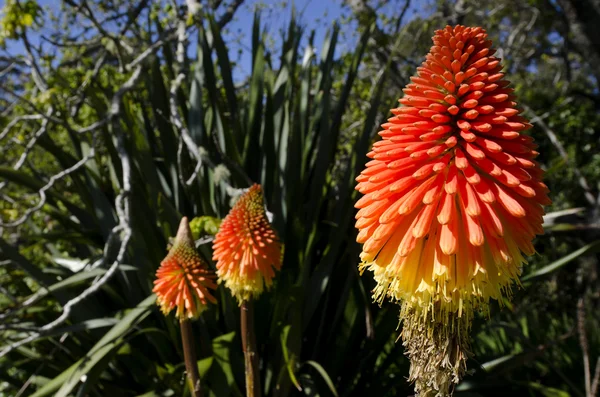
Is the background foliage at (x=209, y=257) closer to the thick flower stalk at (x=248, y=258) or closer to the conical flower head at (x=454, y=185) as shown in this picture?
the thick flower stalk at (x=248, y=258)

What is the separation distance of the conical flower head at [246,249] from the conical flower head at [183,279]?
8cm

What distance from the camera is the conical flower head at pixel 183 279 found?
196 cm

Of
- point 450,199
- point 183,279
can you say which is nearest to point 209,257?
point 183,279

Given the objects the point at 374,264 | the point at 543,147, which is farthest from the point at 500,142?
the point at 543,147

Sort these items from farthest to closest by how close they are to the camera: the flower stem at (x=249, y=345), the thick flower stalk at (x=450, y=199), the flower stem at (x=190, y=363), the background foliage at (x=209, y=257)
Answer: the background foliage at (x=209, y=257)
the flower stem at (x=249, y=345)
the flower stem at (x=190, y=363)
the thick flower stalk at (x=450, y=199)

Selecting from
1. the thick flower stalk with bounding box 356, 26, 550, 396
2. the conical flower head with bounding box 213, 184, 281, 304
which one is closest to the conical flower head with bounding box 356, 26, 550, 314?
the thick flower stalk with bounding box 356, 26, 550, 396

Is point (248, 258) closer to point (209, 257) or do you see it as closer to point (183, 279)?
point (183, 279)

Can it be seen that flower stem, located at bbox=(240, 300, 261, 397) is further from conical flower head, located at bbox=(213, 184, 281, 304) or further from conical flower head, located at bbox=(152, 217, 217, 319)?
conical flower head, located at bbox=(152, 217, 217, 319)

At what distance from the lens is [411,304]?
1.27 m

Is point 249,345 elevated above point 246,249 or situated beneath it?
situated beneath

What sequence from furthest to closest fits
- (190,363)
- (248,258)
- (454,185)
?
(248,258) < (190,363) < (454,185)

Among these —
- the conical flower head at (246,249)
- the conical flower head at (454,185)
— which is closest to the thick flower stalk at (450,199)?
the conical flower head at (454,185)

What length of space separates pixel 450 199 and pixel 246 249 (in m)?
0.95

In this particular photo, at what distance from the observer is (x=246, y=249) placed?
6.48ft
